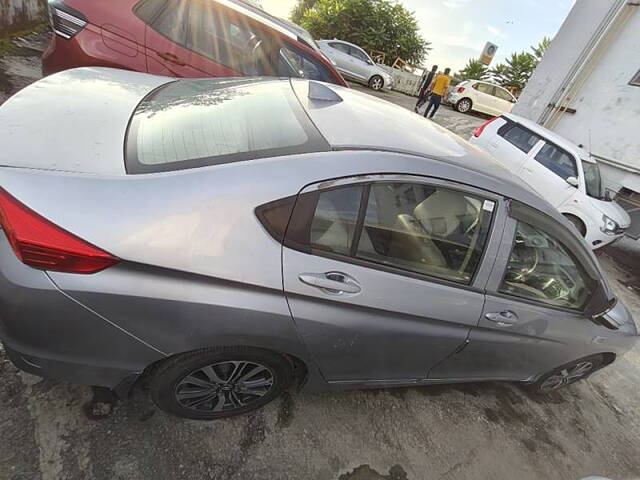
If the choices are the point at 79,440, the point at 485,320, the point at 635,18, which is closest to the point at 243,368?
the point at 79,440

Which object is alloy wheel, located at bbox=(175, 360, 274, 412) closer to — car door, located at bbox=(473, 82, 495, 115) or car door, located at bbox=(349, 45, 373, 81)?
car door, located at bbox=(349, 45, 373, 81)

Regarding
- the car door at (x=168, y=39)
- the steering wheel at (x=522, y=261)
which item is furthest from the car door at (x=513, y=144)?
the car door at (x=168, y=39)

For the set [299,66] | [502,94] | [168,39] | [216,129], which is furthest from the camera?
[502,94]

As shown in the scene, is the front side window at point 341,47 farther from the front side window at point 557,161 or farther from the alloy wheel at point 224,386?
the alloy wheel at point 224,386

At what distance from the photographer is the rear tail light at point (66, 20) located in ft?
9.66

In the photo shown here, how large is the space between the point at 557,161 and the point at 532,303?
511cm

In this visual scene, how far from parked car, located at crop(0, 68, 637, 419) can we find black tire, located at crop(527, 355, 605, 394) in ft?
1.74

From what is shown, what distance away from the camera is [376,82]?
1417 cm

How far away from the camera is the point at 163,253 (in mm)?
1234

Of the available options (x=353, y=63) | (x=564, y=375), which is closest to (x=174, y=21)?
(x=564, y=375)

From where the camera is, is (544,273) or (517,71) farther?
(517,71)

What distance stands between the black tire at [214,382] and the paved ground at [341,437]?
136 millimetres

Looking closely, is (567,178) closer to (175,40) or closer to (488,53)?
(175,40)

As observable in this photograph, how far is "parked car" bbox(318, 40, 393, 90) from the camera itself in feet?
42.8
